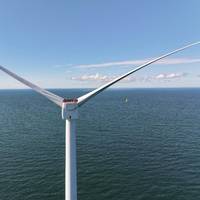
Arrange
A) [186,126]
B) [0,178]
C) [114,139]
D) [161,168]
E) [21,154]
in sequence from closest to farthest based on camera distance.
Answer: [0,178] → [161,168] → [21,154] → [114,139] → [186,126]

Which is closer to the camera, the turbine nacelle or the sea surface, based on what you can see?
the turbine nacelle

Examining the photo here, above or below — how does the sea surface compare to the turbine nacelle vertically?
below

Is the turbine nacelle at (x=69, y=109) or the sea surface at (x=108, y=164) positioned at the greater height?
the turbine nacelle at (x=69, y=109)

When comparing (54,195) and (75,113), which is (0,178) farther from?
(75,113)

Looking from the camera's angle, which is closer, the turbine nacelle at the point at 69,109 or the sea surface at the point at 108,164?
the turbine nacelle at the point at 69,109

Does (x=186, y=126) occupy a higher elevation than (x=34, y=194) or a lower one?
higher

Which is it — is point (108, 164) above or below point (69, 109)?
below

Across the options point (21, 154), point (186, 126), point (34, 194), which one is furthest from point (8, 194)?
point (186, 126)

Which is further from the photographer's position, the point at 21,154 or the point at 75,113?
the point at 21,154

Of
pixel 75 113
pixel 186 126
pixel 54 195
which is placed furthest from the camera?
pixel 186 126

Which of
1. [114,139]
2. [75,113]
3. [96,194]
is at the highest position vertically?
[75,113]

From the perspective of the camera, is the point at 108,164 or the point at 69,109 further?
the point at 108,164
